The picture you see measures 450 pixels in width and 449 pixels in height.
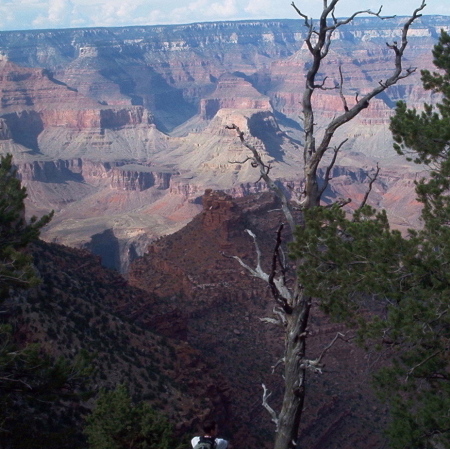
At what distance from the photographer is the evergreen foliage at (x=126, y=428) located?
14195mm

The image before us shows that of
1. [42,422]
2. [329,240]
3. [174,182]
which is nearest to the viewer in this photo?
[329,240]

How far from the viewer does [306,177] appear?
12.0 m

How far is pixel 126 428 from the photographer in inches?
568

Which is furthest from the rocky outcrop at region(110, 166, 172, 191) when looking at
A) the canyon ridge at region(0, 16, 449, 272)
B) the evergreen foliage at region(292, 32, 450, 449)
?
the evergreen foliage at region(292, 32, 450, 449)

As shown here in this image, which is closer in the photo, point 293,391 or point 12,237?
point 293,391

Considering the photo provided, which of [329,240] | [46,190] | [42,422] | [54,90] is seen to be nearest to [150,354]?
[42,422]

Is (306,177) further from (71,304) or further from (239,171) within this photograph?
(239,171)

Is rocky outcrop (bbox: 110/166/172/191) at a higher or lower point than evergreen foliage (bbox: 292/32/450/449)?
lower

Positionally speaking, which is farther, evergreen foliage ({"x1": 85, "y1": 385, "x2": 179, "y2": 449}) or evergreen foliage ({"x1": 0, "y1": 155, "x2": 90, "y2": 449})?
evergreen foliage ({"x1": 0, "y1": 155, "x2": 90, "y2": 449})

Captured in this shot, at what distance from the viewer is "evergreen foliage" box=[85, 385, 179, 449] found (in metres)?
14.2

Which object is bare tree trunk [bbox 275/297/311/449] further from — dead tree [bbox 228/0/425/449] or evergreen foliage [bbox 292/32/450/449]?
evergreen foliage [bbox 292/32/450/449]

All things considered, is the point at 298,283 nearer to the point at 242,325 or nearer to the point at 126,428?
the point at 126,428

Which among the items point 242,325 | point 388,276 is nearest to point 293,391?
point 388,276

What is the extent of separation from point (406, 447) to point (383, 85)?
27.2ft
